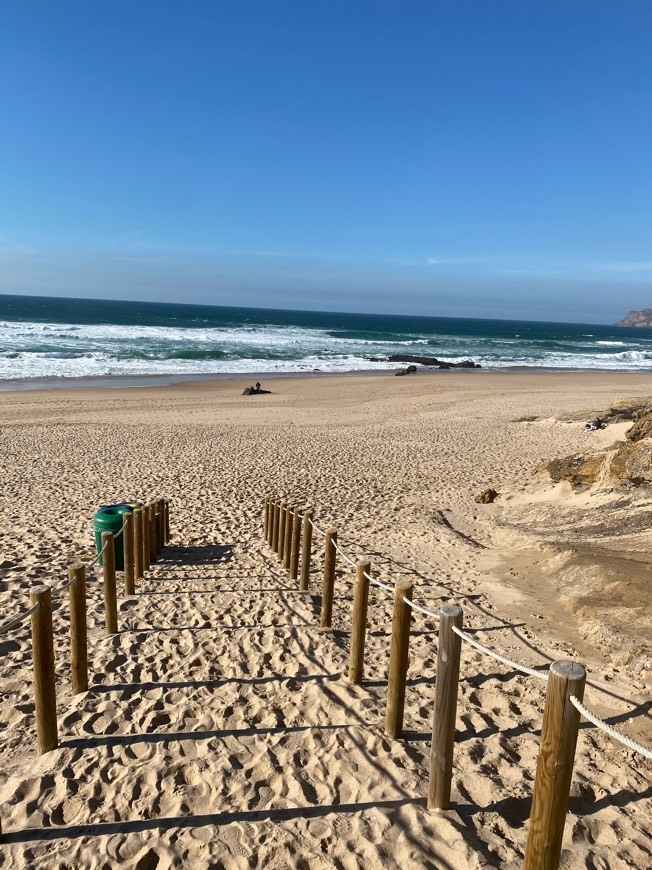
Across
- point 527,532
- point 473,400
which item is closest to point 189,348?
point 473,400

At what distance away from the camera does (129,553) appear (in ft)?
23.2

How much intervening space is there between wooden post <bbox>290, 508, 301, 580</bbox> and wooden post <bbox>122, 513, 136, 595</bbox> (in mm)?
2006

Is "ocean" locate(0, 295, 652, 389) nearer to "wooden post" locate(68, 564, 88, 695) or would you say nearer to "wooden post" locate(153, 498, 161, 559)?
"wooden post" locate(153, 498, 161, 559)

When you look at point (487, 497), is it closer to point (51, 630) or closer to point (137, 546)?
point (137, 546)

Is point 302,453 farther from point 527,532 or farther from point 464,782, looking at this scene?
point 464,782

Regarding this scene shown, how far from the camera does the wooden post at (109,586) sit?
5547 mm

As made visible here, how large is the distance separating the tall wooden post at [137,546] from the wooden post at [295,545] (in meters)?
1.96

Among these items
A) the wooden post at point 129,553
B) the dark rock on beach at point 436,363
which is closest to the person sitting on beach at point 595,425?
the wooden post at point 129,553

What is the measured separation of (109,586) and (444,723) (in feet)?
11.8

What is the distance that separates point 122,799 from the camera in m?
3.53

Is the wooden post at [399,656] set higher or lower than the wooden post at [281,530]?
higher

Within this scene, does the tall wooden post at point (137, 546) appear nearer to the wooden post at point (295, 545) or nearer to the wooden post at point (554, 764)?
the wooden post at point (295, 545)

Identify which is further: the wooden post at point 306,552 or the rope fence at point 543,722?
the wooden post at point 306,552

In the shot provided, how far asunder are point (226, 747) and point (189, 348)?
1998 inches
